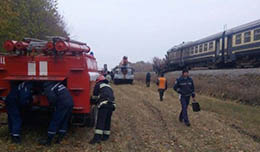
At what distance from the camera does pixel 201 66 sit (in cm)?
2386

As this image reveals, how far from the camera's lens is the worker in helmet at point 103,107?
5891 mm

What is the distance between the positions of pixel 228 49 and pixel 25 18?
48.3ft

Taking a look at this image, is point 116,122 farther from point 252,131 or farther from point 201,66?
point 201,66

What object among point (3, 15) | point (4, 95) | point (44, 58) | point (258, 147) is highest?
point (3, 15)

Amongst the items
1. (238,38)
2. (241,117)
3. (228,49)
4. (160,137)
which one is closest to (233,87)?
(238,38)

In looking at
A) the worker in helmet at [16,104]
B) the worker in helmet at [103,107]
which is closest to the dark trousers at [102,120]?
the worker in helmet at [103,107]

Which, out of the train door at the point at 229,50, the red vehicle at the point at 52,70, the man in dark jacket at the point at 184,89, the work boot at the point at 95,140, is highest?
the train door at the point at 229,50

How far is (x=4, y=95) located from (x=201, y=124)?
609 cm

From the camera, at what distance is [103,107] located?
6020mm

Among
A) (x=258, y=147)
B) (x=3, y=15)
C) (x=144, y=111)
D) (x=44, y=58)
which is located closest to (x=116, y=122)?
(x=144, y=111)

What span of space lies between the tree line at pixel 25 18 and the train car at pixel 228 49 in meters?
13.5

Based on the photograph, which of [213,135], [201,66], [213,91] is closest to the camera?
[213,135]

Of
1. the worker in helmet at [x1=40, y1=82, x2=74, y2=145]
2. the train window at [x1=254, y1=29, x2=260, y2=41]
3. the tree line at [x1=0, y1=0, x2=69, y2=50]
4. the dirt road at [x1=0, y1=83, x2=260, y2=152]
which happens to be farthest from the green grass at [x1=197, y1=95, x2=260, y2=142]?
the tree line at [x1=0, y1=0, x2=69, y2=50]

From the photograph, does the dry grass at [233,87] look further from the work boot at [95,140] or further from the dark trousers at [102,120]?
the work boot at [95,140]
